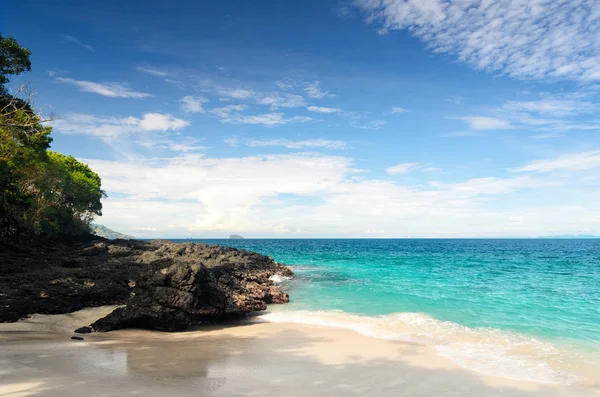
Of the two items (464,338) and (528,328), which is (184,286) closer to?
(464,338)

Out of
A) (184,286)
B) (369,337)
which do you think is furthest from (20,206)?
(369,337)

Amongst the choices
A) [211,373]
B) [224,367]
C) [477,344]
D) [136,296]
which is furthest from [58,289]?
[477,344]

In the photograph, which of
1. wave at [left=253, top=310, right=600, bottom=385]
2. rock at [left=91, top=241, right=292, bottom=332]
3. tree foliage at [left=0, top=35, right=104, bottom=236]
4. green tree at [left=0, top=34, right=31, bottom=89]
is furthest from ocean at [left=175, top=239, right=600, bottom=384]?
green tree at [left=0, top=34, right=31, bottom=89]

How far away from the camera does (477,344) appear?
11.4m

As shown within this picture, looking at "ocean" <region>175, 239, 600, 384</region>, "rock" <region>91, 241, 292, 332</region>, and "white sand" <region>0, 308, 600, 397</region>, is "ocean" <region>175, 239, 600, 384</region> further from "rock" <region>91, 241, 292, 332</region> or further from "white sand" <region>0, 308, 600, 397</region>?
"rock" <region>91, 241, 292, 332</region>

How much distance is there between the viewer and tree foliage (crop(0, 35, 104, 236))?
1828 centimetres

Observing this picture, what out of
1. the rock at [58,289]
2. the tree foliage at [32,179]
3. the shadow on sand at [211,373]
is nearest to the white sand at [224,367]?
the shadow on sand at [211,373]

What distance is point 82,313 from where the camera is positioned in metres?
12.8

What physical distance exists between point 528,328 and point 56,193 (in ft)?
145

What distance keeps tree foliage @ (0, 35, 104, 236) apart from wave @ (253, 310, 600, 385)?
15766 mm

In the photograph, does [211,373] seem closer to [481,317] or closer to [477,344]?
[477,344]

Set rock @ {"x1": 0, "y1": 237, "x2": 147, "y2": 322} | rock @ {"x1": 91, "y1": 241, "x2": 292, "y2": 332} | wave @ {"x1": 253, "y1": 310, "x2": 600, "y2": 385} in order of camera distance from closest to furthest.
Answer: wave @ {"x1": 253, "y1": 310, "x2": 600, "y2": 385}, rock @ {"x1": 91, "y1": 241, "x2": 292, "y2": 332}, rock @ {"x1": 0, "y1": 237, "x2": 147, "y2": 322}

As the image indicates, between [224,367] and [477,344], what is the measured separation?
8.66 meters

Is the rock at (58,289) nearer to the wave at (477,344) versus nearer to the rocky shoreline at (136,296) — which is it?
the rocky shoreline at (136,296)
